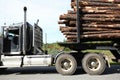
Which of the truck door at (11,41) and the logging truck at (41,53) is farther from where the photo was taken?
the truck door at (11,41)

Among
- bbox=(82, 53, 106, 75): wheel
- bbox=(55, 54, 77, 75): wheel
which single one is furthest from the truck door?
bbox=(82, 53, 106, 75): wheel

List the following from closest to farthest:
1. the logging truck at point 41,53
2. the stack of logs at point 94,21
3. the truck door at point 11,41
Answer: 1. the logging truck at point 41,53
2. the stack of logs at point 94,21
3. the truck door at point 11,41

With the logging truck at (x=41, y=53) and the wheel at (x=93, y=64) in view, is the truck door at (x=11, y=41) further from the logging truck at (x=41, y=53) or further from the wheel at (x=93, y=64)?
the wheel at (x=93, y=64)

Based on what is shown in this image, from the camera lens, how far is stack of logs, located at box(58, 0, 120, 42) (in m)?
15.8

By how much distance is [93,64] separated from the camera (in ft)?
51.2

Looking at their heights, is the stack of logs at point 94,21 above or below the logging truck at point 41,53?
above

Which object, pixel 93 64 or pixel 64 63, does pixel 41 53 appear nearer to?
pixel 64 63

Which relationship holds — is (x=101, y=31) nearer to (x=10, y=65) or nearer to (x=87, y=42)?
(x=87, y=42)

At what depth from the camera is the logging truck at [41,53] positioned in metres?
15.6

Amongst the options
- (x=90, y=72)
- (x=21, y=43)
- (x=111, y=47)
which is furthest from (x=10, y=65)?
(x=111, y=47)

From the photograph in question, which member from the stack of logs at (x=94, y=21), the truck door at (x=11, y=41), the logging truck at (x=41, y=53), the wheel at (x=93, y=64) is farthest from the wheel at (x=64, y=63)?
the truck door at (x=11, y=41)

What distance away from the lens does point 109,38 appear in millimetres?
15953

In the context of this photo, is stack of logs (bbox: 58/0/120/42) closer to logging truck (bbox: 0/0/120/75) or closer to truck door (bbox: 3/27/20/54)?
logging truck (bbox: 0/0/120/75)

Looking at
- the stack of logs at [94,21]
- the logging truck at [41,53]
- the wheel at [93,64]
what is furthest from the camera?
the stack of logs at [94,21]
